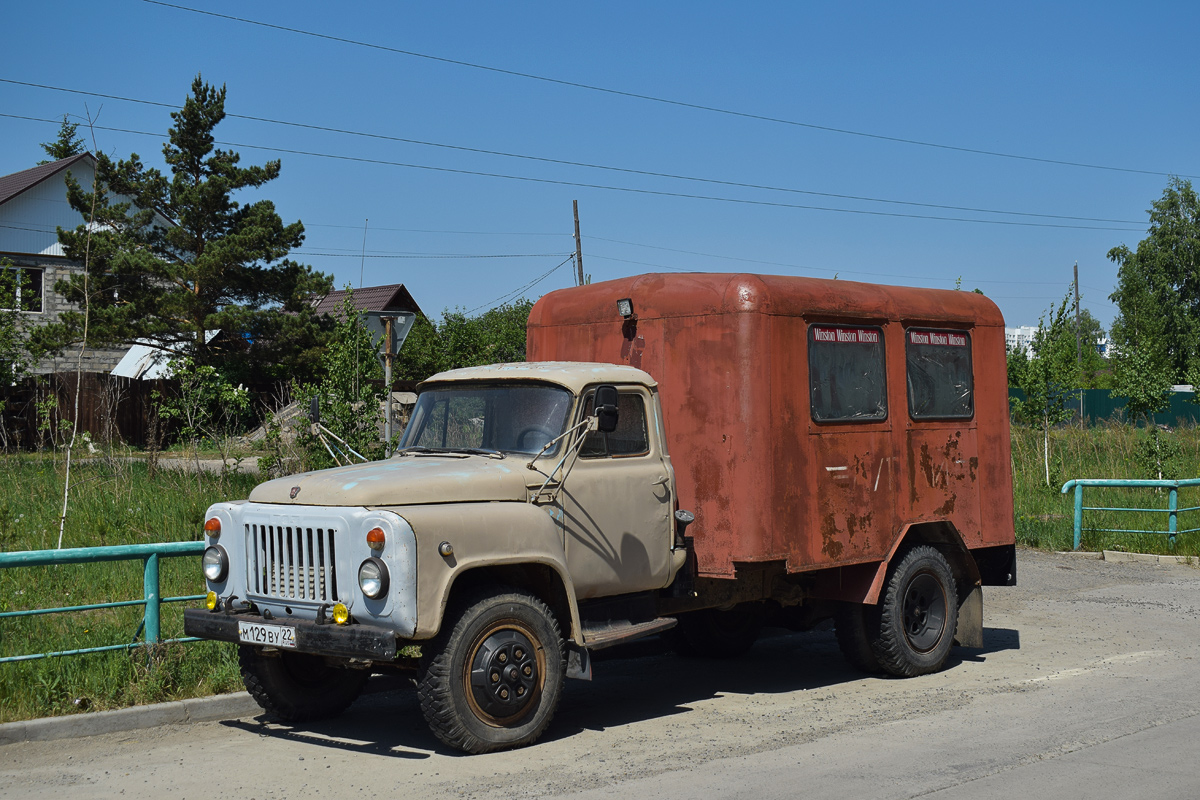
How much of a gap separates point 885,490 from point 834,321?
1.34 m

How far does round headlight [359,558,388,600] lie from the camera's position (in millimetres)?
5973

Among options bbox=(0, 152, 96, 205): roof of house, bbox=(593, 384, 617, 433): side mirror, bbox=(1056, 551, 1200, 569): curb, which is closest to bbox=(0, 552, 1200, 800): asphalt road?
bbox=(593, 384, 617, 433): side mirror

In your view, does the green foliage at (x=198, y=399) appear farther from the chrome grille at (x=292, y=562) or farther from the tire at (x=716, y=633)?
the chrome grille at (x=292, y=562)

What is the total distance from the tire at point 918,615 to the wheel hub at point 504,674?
3.21 metres

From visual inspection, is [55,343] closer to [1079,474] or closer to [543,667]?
[1079,474]

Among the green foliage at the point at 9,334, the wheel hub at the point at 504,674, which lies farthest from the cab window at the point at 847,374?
the green foliage at the point at 9,334

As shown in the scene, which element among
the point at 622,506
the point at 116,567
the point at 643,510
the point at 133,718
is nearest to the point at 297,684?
the point at 133,718

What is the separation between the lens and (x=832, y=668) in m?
9.36

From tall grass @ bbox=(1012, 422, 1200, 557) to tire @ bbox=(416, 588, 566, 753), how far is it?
12113 millimetres

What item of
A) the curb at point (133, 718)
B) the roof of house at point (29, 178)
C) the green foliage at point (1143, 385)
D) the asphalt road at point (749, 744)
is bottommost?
the asphalt road at point (749, 744)

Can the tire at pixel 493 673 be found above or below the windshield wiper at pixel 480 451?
below

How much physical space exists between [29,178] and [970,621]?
1616 inches

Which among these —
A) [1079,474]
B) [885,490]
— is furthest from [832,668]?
[1079,474]

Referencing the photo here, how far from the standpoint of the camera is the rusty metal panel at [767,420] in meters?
7.75
